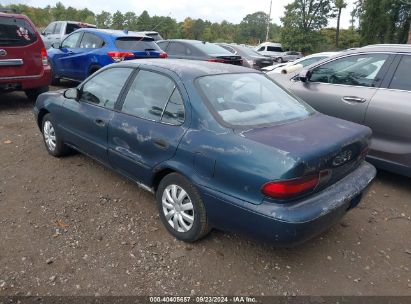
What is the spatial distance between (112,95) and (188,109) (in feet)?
3.92

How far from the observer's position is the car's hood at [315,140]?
8.44 ft

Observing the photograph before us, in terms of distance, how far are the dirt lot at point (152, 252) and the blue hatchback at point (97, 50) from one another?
458cm

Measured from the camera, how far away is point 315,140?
2.78 meters

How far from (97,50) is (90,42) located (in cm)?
51

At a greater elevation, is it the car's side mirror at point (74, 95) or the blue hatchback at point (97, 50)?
the blue hatchback at point (97, 50)

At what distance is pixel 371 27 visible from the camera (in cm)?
3631

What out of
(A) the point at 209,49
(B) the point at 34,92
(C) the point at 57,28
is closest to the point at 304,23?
(C) the point at 57,28

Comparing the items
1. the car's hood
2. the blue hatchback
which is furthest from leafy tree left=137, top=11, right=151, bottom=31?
the car's hood

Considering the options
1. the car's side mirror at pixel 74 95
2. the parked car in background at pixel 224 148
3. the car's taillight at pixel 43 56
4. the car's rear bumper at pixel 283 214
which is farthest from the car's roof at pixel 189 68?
the car's taillight at pixel 43 56

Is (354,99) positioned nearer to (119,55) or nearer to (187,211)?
(187,211)

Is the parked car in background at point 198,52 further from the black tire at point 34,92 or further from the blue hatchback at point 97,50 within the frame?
the black tire at point 34,92

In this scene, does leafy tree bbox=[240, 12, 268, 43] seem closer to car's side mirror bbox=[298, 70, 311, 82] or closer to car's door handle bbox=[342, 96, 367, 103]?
A: car's side mirror bbox=[298, 70, 311, 82]

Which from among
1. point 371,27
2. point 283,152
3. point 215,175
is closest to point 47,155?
point 215,175

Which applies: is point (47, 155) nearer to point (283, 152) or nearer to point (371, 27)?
point (283, 152)
